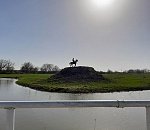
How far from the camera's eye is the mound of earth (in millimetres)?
47469

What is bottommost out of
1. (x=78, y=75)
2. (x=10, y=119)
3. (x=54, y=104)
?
(x=10, y=119)

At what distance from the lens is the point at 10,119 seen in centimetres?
230

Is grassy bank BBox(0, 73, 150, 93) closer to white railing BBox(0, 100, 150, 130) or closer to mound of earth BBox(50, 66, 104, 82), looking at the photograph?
mound of earth BBox(50, 66, 104, 82)

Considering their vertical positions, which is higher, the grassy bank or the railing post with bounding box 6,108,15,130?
the railing post with bounding box 6,108,15,130

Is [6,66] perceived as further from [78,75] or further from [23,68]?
[78,75]

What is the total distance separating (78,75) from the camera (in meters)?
49.1

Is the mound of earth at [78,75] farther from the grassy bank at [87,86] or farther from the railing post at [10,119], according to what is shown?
the railing post at [10,119]

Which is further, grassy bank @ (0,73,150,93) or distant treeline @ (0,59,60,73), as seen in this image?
distant treeline @ (0,59,60,73)

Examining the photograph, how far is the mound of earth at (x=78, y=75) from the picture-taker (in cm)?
4747

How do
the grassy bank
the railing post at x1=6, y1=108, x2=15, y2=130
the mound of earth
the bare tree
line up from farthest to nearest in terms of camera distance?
the bare tree → the mound of earth → the grassy bank → the railing post at x1=6, y1=108, x2=15, y2=130

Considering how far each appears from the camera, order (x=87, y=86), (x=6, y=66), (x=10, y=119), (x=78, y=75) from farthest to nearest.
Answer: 1. (x=6, y=66)
2. (x=78, y=75)
3. (x=87, y=86)
4. (x=10, y=119)

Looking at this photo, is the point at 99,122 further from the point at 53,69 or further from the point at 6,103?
the point at 53,69


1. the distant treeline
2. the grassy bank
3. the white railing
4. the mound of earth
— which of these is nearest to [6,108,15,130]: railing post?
the white railing

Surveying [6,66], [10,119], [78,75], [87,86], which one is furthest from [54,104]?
[6,66]
